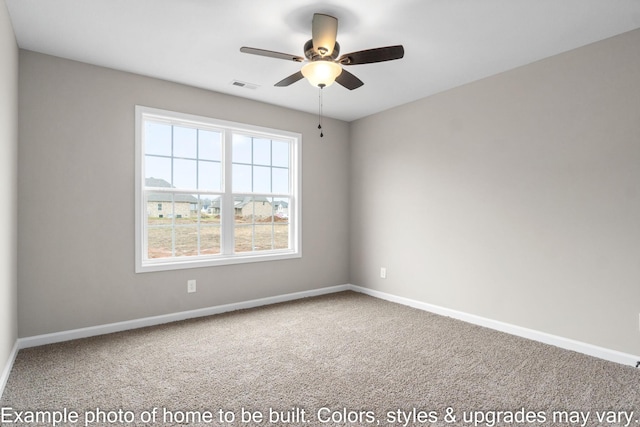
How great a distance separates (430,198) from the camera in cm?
407

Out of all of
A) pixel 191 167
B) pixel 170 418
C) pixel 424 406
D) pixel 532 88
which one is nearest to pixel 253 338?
pixel 170 418

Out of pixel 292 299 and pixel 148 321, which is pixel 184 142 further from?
pixel 292 299

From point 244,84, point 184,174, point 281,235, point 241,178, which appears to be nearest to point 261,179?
point 241,178

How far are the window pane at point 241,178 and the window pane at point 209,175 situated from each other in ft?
0.60

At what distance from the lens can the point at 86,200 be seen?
3.18 meters

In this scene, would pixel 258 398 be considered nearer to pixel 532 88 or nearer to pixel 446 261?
pixel 446 261

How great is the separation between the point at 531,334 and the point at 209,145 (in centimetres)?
373

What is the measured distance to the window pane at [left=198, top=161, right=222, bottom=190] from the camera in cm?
393

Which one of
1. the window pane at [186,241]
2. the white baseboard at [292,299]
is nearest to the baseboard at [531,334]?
the white baseboard at [292,299]

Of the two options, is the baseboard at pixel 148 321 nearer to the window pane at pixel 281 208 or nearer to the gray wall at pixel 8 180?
the gray wall at pixel 8 180

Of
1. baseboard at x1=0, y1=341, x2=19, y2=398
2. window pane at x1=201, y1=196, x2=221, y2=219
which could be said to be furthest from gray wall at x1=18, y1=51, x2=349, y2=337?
window pane at x1=201, y1=196, x2=221, y2=219

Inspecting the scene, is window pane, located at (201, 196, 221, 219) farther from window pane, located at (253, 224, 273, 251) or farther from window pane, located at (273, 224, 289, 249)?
window pane, located at (273, 224, 289, 249)

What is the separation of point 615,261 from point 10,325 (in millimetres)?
4531

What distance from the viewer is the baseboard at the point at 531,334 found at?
106 inches
